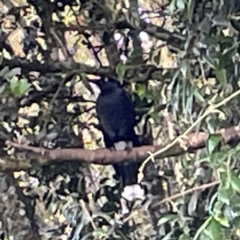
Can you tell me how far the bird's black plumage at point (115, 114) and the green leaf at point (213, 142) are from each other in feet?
2.44

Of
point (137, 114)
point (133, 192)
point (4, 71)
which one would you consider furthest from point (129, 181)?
point (4, 71)

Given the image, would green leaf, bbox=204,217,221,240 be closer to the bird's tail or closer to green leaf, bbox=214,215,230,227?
green leaf, bbox=214,215,230,227

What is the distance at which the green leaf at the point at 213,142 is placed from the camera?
1.18 metres

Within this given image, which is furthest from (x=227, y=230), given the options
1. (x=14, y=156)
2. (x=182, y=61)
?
(x=14, y=156)

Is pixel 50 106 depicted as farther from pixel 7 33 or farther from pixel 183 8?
pixel 183 8

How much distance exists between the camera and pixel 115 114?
2.30 m

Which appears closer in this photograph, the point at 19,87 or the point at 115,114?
the point at 19,87

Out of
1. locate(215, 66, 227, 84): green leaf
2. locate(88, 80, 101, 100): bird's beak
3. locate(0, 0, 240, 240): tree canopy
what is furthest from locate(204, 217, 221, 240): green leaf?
locate(88, 80, 101, 100): bird's beak

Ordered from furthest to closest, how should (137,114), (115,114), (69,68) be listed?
(115,114) < (137,114) < (69,68)

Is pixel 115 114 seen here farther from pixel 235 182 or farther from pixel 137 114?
pixel 235 182

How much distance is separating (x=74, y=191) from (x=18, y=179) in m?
0.13

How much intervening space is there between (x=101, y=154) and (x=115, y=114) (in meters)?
0.86

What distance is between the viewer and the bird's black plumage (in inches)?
80.6

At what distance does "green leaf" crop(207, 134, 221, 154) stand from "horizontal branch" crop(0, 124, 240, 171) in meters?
0.09
